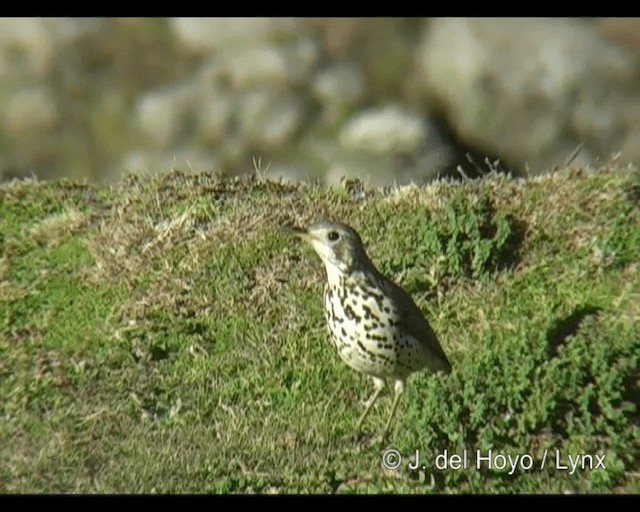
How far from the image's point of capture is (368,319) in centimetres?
841

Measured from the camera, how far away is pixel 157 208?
11.7 metres

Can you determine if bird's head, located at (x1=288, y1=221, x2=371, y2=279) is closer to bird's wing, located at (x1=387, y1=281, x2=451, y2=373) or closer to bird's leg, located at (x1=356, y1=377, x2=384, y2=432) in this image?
bird's wing, located at (x1=387, y1=281, x2=451, y2=373)

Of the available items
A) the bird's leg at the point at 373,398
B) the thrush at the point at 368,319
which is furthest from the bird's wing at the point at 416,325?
the bird's leg at the point at 373,398

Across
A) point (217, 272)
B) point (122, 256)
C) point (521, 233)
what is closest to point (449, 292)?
point (521, 233)

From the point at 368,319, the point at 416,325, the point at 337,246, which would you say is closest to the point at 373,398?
the point at 416,325

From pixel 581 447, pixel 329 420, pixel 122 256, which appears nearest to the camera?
pixel 581 447

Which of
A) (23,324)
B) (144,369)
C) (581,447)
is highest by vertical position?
(23,324)

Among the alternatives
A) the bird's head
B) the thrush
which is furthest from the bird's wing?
the bird's head

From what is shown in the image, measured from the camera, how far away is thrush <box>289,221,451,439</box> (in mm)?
8422

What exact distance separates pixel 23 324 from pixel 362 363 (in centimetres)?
284

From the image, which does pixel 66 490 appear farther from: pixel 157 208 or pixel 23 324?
pixel 157 208

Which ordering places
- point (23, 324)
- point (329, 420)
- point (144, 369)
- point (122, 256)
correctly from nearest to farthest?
point (329, 420), point (144, 369), point (23, 324), point (122, 256)

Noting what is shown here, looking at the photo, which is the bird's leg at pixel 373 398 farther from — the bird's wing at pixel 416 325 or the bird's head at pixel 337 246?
the bird's head at pixel 337 246

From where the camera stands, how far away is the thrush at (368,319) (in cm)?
842
